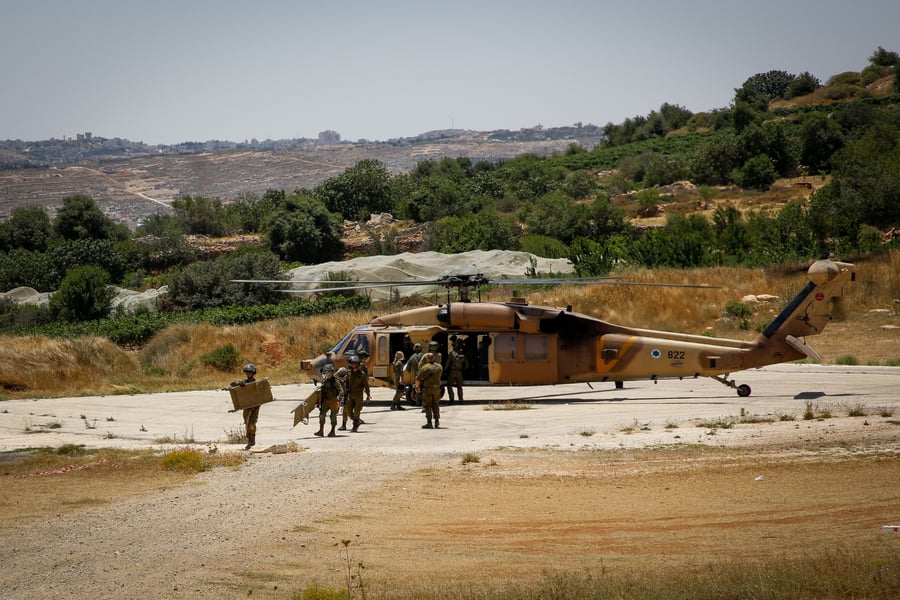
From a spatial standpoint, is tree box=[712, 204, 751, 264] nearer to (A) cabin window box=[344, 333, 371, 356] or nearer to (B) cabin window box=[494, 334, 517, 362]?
(B) cabin window box=[494, 334, 517, 362]

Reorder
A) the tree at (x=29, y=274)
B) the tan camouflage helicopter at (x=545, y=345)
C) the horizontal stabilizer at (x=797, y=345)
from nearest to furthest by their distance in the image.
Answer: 1. the horizontal stabilizer at (x=797, y=345)
2. the tan camouflage helicopter at (x=545, y=345)
3. the tree at (x=29, y=274)

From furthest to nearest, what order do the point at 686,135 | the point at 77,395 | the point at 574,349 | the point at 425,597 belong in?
the point at 686,135
the point at 77,395
the point at 574,349
the point at 425,597

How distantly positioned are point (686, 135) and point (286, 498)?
10908 cm

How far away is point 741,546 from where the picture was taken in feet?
35.9

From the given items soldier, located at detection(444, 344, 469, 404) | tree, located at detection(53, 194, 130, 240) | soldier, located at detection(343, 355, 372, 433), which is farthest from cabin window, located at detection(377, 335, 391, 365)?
tree, located at detection(53, 194, 130, 240)

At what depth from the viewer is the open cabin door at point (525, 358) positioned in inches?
912

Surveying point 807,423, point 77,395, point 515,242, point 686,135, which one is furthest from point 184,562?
point 686,135

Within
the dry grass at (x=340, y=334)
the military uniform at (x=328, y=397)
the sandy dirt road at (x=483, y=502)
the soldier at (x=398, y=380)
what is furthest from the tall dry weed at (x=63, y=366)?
the military uniform at (x=328, y=397)

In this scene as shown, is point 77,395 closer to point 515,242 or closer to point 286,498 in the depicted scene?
point 286,498

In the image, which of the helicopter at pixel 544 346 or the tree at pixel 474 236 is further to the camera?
the tree at pixel 474 236

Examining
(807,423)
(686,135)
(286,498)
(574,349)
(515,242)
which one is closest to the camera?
(286,498)

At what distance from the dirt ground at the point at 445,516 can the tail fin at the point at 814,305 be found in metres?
4.09

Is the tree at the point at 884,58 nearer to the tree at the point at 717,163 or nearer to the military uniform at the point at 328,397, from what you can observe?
the tree at the point at 717,163

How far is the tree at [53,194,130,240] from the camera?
76625 mm
